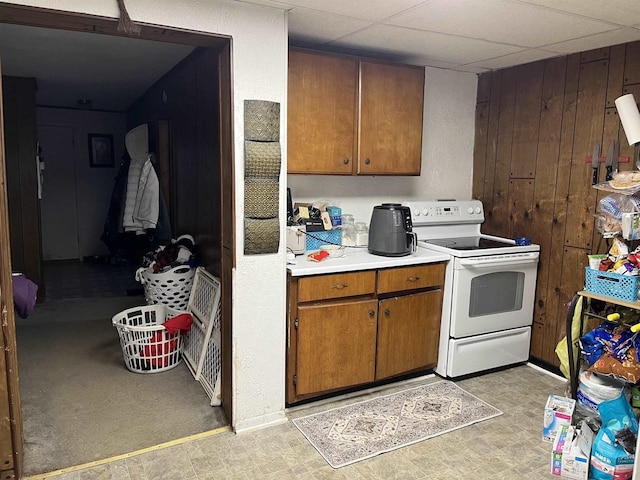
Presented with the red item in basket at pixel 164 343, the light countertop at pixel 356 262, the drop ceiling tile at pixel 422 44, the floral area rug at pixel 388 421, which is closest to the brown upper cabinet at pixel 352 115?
the drop ceiling tile at pixel 422 44

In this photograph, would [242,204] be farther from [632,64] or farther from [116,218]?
[116,218]

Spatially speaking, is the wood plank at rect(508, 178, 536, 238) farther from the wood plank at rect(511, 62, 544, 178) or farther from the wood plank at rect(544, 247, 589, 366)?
the wood plank at rect(544, 247, 589, 366)

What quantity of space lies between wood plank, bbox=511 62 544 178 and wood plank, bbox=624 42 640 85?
550mm

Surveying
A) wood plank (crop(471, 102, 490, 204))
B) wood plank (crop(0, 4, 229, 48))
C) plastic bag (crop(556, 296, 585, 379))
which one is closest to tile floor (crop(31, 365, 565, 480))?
plastic bag (crop(556, 296, 585, 379))

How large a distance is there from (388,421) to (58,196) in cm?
586

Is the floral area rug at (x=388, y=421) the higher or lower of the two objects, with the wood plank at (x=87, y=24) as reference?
lower

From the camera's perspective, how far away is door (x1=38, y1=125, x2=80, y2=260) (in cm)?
643

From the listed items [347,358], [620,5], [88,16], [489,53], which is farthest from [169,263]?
[620,5]

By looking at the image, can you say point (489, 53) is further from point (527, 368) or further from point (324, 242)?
point (527, 368)

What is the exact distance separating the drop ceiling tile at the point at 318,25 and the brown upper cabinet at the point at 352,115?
113 mm

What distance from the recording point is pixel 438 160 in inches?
143

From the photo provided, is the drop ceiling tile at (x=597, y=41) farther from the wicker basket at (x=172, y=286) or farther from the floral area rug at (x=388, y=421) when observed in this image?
the wicker basket at (x=172, y=286)

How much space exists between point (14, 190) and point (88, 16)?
3.41m

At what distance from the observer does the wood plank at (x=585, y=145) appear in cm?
286
